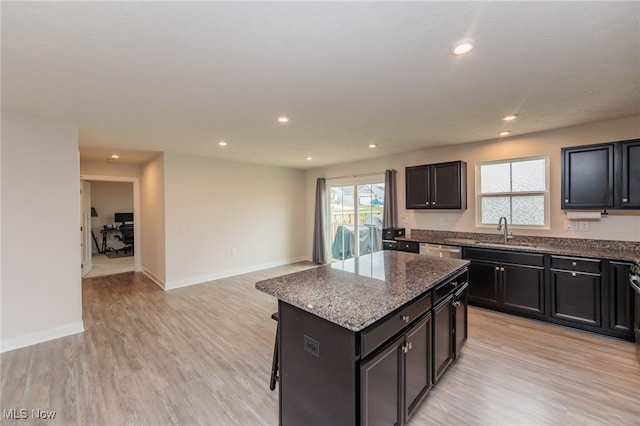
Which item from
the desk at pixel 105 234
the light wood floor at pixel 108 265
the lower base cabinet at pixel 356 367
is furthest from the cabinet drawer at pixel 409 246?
the desk at pixel 105 234

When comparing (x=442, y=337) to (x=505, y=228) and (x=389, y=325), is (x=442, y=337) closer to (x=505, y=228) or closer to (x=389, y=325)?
(x=389, y=325)

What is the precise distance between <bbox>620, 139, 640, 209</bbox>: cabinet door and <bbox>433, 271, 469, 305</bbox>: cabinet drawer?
2135mm

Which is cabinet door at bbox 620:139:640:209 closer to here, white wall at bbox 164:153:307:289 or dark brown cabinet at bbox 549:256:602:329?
dark brown cabinet at bbox 549:256:602:329

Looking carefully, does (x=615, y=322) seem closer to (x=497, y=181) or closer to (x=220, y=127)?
(x=497, y=181)

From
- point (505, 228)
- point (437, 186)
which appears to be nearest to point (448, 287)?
point (505, 228)

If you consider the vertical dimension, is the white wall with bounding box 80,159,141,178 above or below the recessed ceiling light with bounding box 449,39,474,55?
below

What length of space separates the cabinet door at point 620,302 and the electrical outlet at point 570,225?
2.66ft

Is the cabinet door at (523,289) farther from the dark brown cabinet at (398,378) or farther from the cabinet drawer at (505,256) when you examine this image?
the dark brown cabinet at (398,378)

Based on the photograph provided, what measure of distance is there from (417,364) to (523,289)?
2475 mm

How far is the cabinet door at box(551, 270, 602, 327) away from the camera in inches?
118

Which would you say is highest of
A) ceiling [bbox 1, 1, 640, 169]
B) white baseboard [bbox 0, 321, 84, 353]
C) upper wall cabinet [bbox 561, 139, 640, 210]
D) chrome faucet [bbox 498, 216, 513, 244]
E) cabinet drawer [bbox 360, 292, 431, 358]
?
ceiling [bbox 1, 1, 640, 169]

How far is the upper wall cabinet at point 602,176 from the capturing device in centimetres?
299

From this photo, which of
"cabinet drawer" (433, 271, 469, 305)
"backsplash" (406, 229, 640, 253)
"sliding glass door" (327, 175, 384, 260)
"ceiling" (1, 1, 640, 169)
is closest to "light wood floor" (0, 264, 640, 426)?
"cabinet drawer" (433, 271, 469, 305)

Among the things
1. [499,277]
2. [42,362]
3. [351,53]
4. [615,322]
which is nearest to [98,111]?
[42,362]
